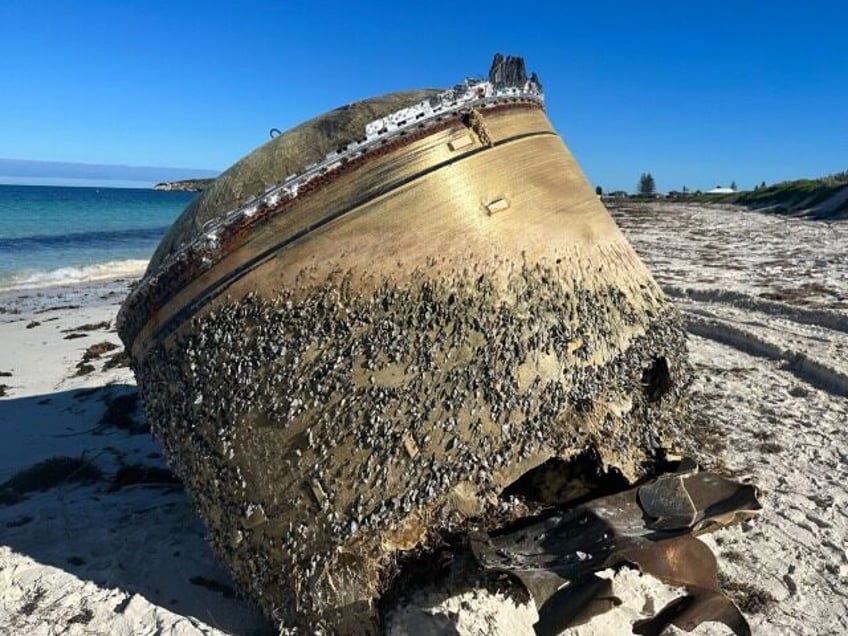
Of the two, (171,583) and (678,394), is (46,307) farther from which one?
(678,394)

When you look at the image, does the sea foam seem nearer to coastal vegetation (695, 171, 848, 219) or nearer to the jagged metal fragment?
the jagged metal fragment

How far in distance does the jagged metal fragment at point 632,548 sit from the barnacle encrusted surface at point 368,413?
9.5 inches

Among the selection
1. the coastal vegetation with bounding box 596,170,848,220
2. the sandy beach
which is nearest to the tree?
the coastal vegetation with bounding box 596,170,848,220

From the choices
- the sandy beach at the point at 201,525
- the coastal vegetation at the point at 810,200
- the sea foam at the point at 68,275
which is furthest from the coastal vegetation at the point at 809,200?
the sea foam at the point at 68,275

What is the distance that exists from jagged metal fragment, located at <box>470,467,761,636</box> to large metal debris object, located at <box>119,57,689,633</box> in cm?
20

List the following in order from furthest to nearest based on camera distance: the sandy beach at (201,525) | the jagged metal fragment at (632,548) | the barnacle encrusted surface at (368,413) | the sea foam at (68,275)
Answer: the sea foam at (68,275) → the sandy beach at (201,525) → the barnacle encrusted surface at (368,413) → the jagged metal fragment at (632,548)

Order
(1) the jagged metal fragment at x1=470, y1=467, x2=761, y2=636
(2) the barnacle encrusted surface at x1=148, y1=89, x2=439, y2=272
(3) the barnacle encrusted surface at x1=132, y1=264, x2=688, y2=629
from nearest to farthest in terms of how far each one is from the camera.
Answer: (1) the jagged metal fragment at x1=470, y1=467, x2=761, y2=636, (3) the barnacle encrusted surface at x1=132, y1=264, x2=688, y2=629, (2) the barnacle encrusted surface at x1=148, y1=89, x2=439, y2=272

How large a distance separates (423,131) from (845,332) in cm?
728

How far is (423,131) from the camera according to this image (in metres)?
2.76

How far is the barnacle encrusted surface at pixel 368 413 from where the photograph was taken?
2.59m

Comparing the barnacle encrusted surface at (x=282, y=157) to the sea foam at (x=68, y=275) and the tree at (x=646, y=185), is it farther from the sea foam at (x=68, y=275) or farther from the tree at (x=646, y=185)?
the tree at (x=646, y=185)

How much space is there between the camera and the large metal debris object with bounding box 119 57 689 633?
2.61 m

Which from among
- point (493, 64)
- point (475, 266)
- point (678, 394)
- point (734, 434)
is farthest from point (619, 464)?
point (734, 434)

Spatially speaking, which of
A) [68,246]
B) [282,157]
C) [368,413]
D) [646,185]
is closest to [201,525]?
[368,413]
